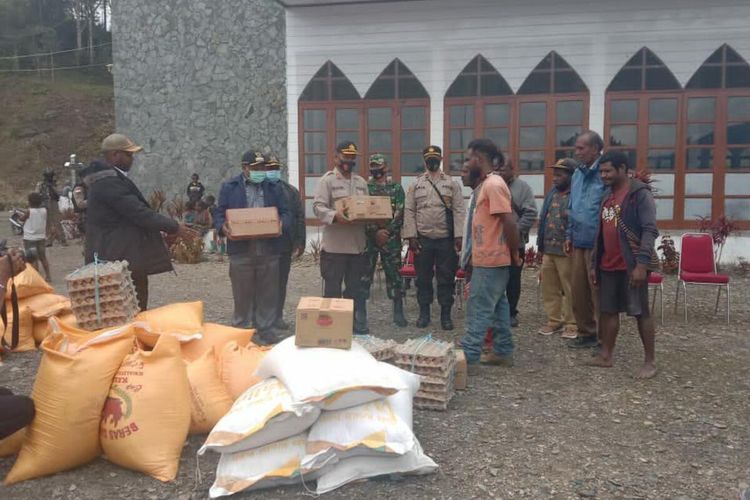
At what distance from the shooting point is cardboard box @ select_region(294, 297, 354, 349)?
364 centimetres

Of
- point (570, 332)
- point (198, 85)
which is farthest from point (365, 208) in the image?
point (198, 85)

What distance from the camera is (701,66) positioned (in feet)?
32.4

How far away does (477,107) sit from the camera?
34.6 ft

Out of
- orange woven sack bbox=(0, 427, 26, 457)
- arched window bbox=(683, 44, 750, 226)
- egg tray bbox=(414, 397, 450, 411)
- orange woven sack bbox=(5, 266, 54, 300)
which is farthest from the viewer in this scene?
arched window bbox=(683, 44, 750, 226)

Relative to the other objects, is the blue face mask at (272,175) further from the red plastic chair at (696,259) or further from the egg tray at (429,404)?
the red plastic chair at (696,259)

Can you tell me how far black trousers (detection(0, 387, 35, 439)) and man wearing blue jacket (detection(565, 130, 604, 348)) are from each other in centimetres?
396

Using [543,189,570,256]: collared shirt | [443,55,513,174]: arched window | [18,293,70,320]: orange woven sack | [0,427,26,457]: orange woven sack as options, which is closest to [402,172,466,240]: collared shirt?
[543,189,570,256]: collared shirt

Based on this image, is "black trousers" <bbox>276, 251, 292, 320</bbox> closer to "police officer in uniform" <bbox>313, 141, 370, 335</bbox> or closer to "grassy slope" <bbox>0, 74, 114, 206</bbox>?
"police officer in uniform" <bbox>313, 141, 370, 335</bbox>

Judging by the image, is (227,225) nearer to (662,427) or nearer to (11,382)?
(11,382)

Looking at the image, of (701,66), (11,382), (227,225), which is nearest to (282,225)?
(227,225)

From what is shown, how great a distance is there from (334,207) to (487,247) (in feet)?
5.56

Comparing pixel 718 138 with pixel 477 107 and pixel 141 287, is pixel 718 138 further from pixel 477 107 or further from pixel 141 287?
pixel 141 287

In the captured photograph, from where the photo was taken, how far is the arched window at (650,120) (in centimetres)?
1001

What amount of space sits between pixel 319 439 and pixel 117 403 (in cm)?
109
